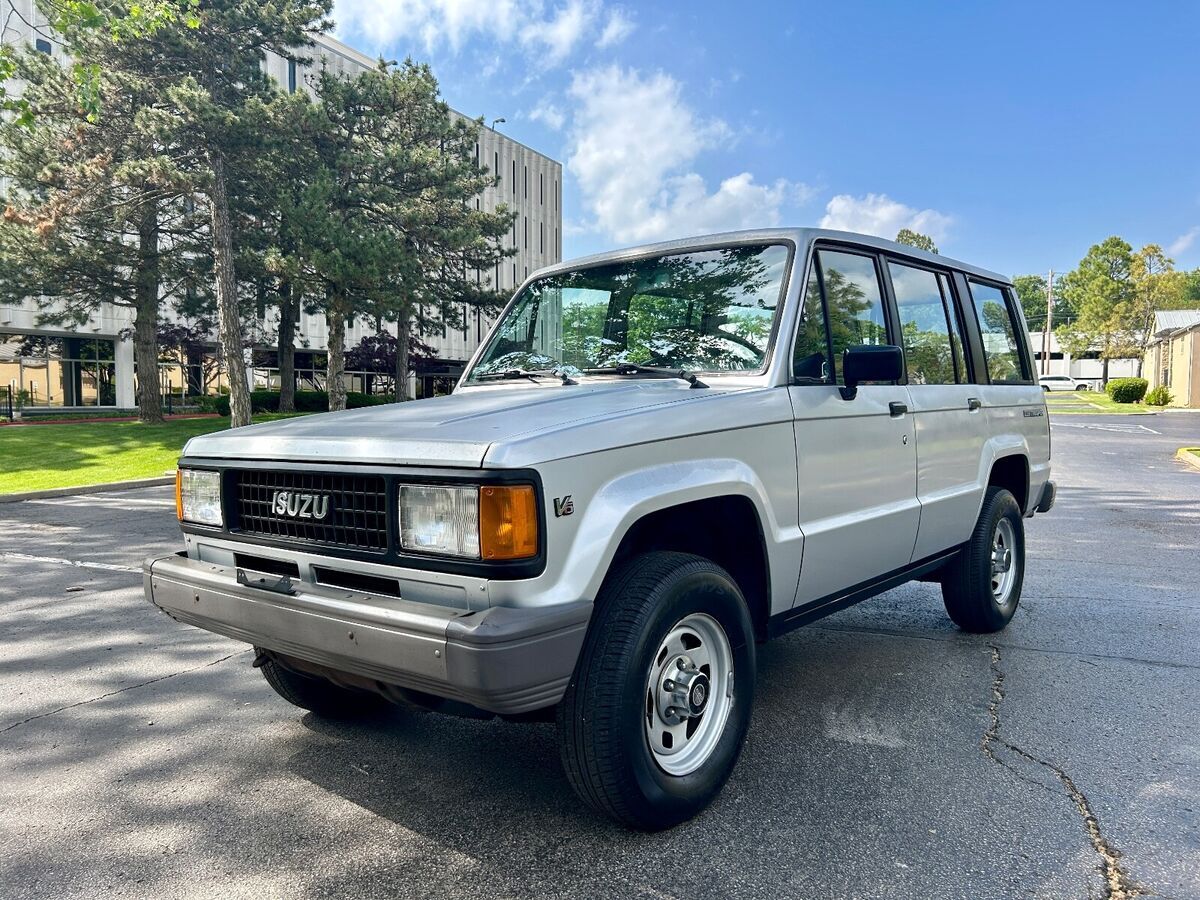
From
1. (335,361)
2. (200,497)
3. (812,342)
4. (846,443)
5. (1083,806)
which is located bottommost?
(1083,806)

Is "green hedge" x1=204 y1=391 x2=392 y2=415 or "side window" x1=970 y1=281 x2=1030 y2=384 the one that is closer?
"side window" x1=970 y1=281 x2=1030 y2=384

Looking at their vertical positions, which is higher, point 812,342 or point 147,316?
point 147,316

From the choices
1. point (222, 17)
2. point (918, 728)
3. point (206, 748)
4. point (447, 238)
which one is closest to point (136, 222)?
point (222, 17)

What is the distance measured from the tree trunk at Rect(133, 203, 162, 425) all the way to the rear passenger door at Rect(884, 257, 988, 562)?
2345 cm

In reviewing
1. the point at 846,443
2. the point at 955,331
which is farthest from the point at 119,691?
the point at 955,331

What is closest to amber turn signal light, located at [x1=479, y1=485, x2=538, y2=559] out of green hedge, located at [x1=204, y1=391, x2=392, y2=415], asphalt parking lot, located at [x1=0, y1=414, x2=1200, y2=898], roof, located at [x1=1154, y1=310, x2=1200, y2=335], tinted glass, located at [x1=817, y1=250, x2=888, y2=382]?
asphalt parking lot, located at [x1=0, y1=414, x2=1200, y2=898]

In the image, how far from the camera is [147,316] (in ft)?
84.7

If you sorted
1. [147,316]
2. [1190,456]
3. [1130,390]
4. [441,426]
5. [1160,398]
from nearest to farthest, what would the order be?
1. [441,426]
2. [1190,456]
3. [147,316]
4. [1160,398]
5. [1130,390]

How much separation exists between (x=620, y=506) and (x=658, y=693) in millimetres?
663

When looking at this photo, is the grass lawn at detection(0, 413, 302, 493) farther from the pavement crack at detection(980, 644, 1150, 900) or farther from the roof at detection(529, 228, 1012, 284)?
the pavement crack at detection(980, 644, 1150, 900)

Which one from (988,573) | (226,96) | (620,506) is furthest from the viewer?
(226,96)

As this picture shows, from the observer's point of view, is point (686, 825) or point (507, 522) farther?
point (686, 825)

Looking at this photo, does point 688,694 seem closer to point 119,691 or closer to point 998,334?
point 119,691

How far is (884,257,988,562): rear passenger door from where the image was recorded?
4.09m
